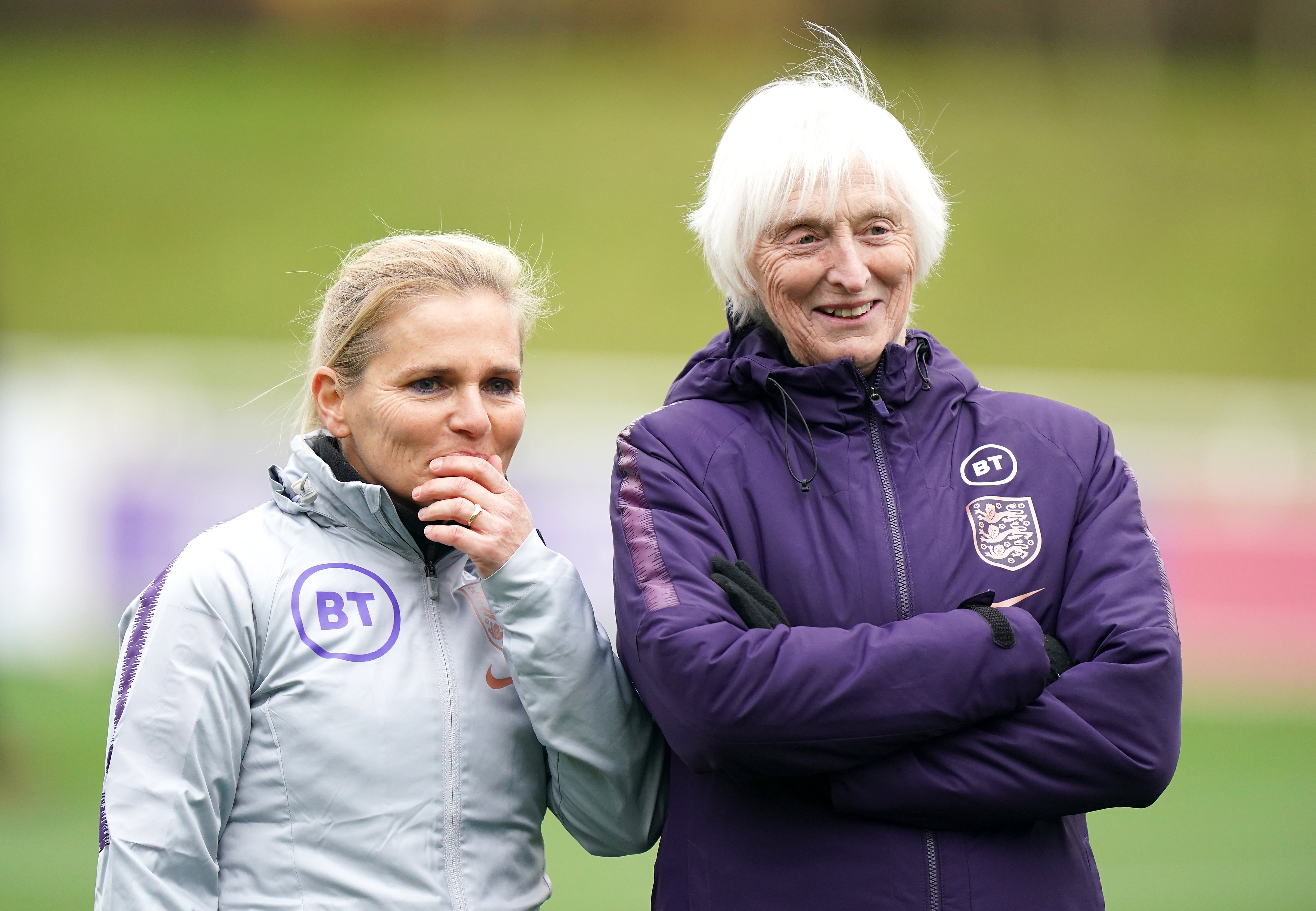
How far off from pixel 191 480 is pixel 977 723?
6.90 meters

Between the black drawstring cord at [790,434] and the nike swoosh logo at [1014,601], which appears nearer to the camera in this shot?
the nike swoosh logo at [1014,601]

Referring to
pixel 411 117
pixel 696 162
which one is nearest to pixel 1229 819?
pixel 696 162

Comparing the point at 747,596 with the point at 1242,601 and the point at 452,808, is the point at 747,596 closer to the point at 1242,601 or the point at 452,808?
the point at 452,808

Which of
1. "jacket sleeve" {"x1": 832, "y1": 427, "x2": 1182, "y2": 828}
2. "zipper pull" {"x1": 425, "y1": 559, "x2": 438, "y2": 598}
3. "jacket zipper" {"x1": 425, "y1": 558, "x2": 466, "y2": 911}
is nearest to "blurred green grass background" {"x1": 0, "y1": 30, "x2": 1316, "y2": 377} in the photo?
"zipper pull" {"x1": 425, "y1": 559, "x2": 438, "y2": 598}

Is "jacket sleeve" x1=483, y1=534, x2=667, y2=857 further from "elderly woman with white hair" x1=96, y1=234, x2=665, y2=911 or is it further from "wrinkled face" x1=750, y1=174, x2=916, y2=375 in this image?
"wrinkled face" x1=750, y1=174, x2=916, y2=375

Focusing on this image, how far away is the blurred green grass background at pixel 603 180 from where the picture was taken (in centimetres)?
1353

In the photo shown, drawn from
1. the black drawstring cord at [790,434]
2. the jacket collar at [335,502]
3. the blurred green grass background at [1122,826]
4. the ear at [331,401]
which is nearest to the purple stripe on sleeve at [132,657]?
the jacket collar at [335,502]

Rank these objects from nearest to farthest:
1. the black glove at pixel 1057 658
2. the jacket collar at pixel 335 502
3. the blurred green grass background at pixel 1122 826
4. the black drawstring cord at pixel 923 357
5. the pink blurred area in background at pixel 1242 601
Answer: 1. the black glove at pixel 1057 658
2. the jacket collar at pixel 335 502
3. the black drawstring cord at pixel 923 357
4. the blurred green grass background at pixel 1122 826
5. the pink blurred area in background at pixel 1242 601

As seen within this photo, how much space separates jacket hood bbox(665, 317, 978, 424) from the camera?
1.94m

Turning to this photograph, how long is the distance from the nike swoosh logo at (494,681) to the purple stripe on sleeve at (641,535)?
29cm

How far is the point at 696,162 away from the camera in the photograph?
1488 cm

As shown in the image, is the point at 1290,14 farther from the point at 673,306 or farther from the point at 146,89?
the point at 146,89

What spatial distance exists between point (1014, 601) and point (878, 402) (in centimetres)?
36

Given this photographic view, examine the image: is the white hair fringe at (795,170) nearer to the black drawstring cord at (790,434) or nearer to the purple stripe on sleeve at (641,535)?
the black drawstring cord at (790,434)
